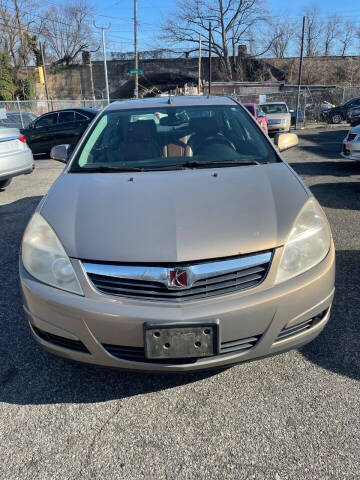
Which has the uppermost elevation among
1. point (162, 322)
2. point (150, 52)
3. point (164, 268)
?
point (150, 52)

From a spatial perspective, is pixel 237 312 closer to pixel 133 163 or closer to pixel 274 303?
pixel 274 303

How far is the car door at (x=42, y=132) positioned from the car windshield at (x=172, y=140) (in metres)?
9.62

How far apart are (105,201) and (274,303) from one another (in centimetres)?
115

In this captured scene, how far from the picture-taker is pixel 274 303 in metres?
1.87

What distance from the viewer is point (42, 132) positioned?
1218 centimetres

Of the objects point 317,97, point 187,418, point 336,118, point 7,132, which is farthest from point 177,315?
point 317,97

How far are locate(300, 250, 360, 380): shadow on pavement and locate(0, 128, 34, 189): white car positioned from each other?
221 inches

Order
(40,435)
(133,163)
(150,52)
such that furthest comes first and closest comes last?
1. (150,52)
2. (133,163)
3. (40,435)

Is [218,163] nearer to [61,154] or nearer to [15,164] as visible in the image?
[61,154]

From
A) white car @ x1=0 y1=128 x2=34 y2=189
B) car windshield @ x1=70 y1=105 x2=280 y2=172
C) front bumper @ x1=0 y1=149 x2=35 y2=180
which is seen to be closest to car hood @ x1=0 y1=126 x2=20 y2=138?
white car @ x1=0 y1=128 x2=34 y2=189

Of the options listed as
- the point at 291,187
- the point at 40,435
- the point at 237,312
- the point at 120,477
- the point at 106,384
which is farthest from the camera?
the point at 291,187

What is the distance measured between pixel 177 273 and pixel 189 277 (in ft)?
0.20

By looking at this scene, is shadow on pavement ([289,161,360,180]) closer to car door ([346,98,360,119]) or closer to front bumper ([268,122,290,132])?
front bumper ([268,122,290,132])

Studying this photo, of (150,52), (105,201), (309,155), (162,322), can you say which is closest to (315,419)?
(162,322)
